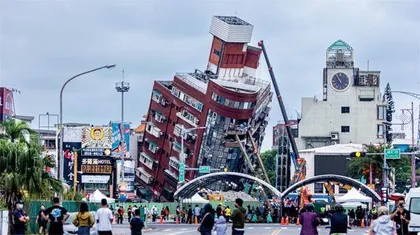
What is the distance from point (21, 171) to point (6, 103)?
61.3m

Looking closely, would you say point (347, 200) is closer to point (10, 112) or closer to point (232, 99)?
point (10, 112)

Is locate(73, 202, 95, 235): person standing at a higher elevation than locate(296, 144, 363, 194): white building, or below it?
below

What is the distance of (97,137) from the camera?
13850 centimetres

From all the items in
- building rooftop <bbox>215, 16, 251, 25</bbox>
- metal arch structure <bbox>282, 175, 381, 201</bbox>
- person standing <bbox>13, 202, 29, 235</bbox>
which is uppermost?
building rooftop <bbox>215, 16, 251, 25</bbox>

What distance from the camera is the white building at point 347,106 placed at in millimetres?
148750

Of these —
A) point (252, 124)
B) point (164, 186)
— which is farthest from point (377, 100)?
point (164, 186)

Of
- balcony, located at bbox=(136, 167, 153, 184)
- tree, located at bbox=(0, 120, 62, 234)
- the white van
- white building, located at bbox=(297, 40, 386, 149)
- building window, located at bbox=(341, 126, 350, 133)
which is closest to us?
the white van

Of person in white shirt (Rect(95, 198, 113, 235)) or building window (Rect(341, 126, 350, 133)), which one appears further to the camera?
building window (Rect(341, 126, 350, 133))

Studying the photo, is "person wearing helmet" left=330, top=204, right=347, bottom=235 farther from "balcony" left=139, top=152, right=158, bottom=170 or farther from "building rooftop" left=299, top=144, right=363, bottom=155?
"balcony" left=139, top=152, right=158, bottom=170

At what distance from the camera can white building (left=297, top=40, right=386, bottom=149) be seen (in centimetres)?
14875

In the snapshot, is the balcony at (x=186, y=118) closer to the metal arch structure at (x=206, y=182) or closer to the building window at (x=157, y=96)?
the building window at (x=157, y=96)

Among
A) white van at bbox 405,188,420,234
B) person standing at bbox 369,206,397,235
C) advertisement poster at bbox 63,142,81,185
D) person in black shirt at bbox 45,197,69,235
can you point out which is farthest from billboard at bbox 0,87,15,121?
person standing at bbox 369,206,397,235

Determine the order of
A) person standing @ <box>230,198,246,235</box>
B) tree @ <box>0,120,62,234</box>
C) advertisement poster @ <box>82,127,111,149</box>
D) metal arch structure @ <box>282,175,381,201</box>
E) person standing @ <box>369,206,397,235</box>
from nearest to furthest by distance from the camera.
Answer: person standing @ <box>369,206,397,235</box> < person standing @ <box>230,198,246,235</box> < tree @ <box>0,120,62,234</box> < metal arch structure @ <box>282,175,381,201</box> < advertisement poster @ <box>82,127,111,149</box>

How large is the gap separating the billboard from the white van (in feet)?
222
